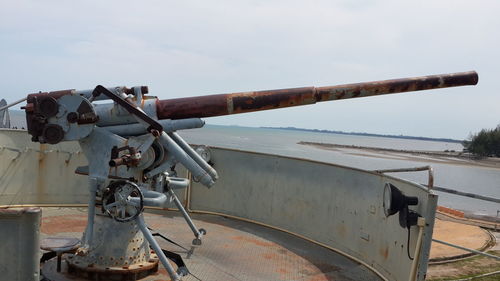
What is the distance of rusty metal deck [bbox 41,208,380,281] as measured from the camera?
634 centimetres

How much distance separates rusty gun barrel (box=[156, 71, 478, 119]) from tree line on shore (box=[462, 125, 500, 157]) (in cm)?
9338

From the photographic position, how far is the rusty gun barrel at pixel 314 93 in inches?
225

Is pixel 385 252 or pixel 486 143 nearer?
pixel 385 252

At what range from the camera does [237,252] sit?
732 centimetres

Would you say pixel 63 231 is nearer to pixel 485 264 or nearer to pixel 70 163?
pixel 70 163

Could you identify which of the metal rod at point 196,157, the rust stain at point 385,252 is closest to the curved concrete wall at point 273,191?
the rust stain at point 385,252

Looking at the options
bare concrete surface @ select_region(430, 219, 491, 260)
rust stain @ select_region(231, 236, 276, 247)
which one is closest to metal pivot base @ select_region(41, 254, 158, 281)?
rust stain @ select_region(231, 236, 276, 247)

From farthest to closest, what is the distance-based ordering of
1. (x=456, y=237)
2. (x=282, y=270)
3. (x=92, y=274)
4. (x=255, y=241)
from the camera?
(x=456, y=237), (x=255, y=241), (x=282, y=270), (x=92, y=274)

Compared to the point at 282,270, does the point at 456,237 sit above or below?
below

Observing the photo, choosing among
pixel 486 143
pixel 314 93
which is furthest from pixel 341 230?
pixel 486 143

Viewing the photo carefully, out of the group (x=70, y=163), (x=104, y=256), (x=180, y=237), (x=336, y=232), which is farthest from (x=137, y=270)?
(x=70, y=163)

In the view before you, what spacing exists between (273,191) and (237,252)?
199 centimetres

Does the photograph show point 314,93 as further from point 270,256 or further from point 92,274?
point 92,274

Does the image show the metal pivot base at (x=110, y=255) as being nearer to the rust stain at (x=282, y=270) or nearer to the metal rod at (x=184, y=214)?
the metal rod at (x=184, y=214)
